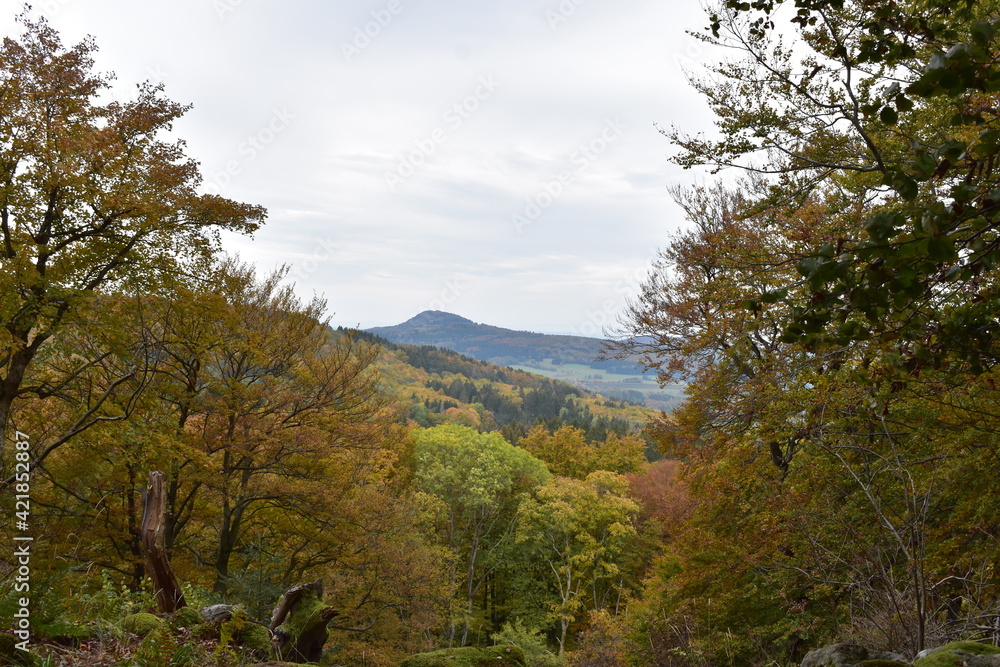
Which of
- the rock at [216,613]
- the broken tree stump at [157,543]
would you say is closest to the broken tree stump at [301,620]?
the rock at [216,613]

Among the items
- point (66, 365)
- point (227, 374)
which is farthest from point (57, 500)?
point (227, 374)

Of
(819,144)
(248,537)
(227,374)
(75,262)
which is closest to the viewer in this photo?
(819,144)

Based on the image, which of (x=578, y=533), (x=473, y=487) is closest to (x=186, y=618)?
(x=473, y=487)

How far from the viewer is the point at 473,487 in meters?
24.7

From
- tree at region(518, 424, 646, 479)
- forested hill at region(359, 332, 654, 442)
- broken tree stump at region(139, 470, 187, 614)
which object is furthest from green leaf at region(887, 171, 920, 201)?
forested hill at region(359, 332, 654, 442)

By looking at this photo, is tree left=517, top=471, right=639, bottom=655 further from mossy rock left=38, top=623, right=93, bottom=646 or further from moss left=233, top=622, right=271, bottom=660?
mossy rock left=38, top=623, right=93, bottom=646

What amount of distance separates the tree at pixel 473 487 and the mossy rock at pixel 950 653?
2122cm

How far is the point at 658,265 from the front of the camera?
43.1 ft

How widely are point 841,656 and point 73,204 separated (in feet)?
36.6

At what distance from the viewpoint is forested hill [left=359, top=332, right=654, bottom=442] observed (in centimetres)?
6812

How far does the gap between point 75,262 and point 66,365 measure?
5.80ft

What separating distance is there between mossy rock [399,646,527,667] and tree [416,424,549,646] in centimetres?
1817

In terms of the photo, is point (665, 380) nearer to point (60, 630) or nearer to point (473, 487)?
point (60, 630)

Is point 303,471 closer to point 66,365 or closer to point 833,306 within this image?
point 66,365
